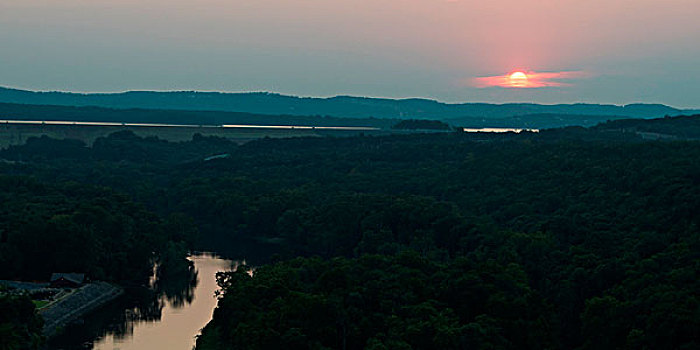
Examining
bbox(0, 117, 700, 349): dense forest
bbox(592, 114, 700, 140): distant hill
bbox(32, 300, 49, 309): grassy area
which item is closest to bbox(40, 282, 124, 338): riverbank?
bbox(32, 300, 49, 309): grassy area

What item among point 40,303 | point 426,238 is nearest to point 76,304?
point 40,303

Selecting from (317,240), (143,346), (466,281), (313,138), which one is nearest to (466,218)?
(317,240)

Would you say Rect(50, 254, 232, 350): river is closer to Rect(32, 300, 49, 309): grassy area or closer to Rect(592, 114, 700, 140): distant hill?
Rect(32, 300, 49, 309): grassy area

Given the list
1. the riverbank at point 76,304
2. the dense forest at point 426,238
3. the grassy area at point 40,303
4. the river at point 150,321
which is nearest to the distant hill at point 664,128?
the dense forest at point 426,238

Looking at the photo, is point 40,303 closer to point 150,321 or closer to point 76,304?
point 76,304

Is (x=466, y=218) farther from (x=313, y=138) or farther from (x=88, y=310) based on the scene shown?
(x=313, y=138)

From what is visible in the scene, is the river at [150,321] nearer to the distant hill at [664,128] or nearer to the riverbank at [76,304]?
the riverbank at [76,304]

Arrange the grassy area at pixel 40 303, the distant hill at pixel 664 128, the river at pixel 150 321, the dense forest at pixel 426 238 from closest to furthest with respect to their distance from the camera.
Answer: the dense forest at pixel 426 238 → the river at pixel 150 321 → the grassy area at pixel 40 303 → the distant hill at pixel 664 128
